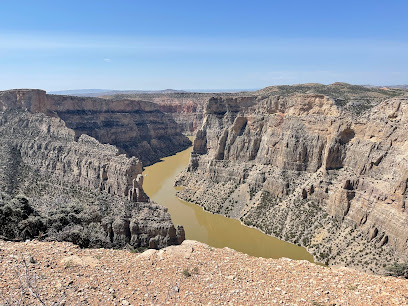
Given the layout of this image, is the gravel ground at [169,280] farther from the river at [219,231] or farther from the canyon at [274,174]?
the river at [219,231]

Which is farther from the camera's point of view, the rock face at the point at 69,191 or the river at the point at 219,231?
the river at the point at 219,231

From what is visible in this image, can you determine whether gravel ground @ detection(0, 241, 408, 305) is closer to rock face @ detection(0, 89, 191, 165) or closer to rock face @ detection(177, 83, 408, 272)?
rock face @ detection(177, 83, 408, 272)

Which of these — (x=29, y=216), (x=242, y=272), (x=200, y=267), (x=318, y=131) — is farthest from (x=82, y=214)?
(x=318, y=131)

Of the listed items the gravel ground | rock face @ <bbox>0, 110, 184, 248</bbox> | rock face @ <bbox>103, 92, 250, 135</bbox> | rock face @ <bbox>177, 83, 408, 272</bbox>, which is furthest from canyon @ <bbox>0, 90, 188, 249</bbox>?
rock face @ <bbox>103, 92, 250, 135</bbox>

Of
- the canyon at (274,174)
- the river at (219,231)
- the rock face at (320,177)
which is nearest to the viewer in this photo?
the canyon at (274,174)

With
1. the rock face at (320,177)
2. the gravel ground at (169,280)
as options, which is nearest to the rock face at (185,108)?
the rock face at (320,177)

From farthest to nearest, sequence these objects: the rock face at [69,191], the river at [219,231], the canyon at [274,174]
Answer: the river at [219,231]
the canyon at [274,174]
the rock face at [69,191]
